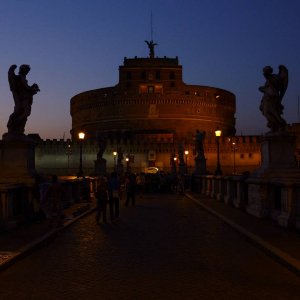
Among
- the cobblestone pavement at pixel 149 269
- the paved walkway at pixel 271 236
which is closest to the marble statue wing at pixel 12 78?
the cobblestone pavement at pixel 149 269

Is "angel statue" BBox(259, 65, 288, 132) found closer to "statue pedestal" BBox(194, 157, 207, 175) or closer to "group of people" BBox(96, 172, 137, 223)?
"group of people" BBox(96, 172, 137, 223)

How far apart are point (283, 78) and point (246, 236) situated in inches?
216

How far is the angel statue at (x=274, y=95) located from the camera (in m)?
13.7

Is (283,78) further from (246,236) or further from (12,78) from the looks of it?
(12,78)

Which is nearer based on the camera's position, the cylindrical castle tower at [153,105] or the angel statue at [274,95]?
the angel statue at [274,95]

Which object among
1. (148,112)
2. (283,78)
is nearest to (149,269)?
Result: (283,78)

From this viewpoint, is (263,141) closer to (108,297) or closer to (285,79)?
(285,79)

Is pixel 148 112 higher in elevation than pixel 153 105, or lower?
lower

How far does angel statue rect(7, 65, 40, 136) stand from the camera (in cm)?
1346

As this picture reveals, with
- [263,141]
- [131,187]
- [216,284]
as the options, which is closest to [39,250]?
[216,284]

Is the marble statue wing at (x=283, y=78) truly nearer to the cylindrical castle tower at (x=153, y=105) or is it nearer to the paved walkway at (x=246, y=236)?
the paved walkway at (x=246, y=236)

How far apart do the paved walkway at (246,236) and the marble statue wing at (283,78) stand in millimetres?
3405

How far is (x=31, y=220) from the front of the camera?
41.8 feet

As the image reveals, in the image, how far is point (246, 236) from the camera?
1005 cm
